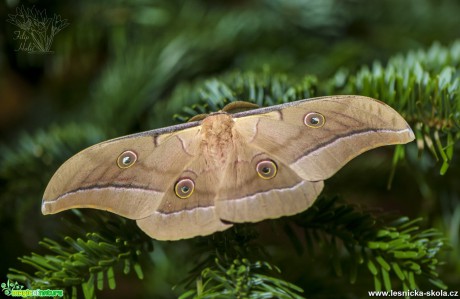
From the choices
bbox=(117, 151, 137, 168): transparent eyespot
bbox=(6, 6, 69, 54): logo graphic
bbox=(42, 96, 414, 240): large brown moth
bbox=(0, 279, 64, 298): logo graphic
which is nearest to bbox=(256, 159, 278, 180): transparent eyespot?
bbox=(42, 96, 414, 240): large brown moth

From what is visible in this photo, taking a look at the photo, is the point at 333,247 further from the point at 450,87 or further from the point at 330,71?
the point at 330,71

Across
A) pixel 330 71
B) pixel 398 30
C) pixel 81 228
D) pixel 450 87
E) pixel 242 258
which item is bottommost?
pixel 242 258

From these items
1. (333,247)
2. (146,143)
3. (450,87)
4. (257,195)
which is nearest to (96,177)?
(146,143)

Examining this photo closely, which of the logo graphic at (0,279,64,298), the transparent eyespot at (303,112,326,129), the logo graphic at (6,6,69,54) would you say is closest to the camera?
the logo graphic at (0,279,64,298)

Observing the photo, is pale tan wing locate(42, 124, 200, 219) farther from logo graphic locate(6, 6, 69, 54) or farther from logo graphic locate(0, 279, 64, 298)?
logo graphic locate(6, 6, 69, 54)

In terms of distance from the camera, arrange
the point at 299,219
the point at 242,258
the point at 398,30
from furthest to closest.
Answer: the point at 398,30, the point at 299,219, the point at 242,258

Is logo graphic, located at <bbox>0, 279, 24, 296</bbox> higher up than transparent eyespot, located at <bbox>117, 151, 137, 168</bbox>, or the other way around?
transparent eyespot, located at <bbox>117, 151, 137, 168</bbox>

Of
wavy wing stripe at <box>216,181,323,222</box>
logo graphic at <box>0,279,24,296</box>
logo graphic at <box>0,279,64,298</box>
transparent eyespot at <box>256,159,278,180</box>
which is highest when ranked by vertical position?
transparent eyespot at <box>256,159,278,180</box>
